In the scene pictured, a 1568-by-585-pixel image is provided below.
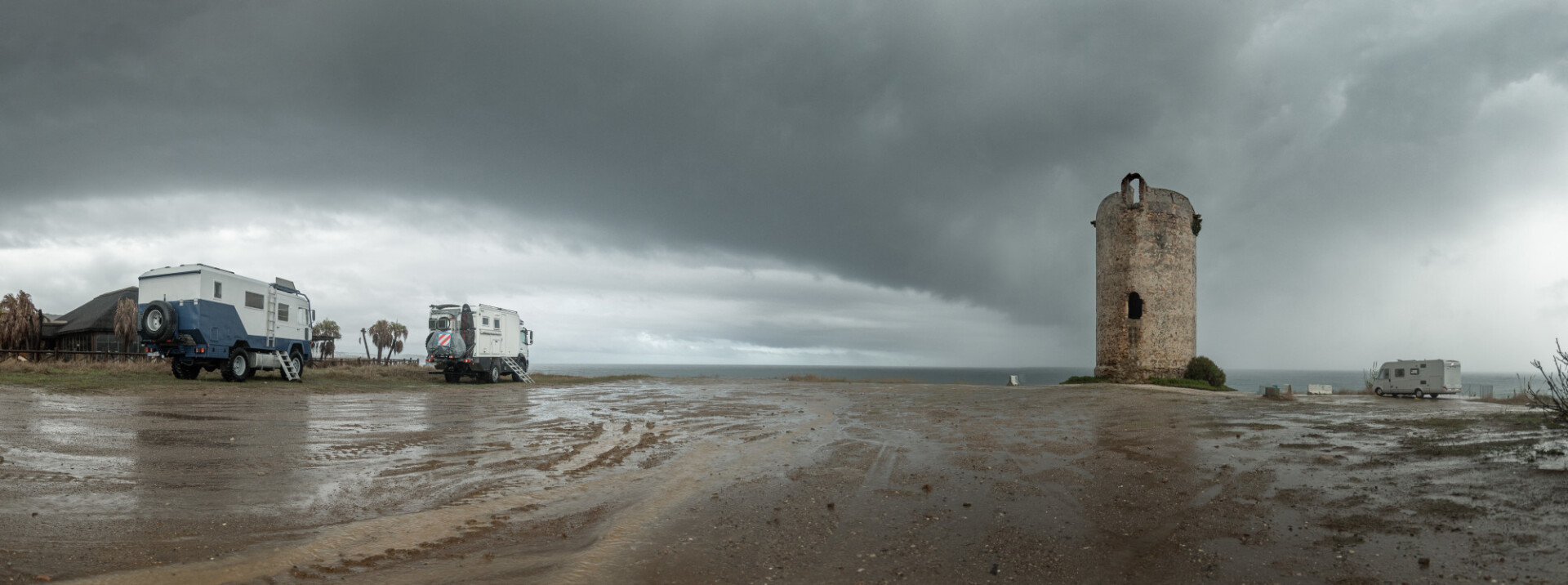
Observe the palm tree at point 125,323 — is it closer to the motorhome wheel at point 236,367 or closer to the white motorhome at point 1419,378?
the motorhome wheel at point 236,367

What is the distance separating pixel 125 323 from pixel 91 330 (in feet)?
30.2

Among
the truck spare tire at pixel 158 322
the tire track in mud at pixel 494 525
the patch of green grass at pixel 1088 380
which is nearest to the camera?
the tire track in mud at pixel 494 525

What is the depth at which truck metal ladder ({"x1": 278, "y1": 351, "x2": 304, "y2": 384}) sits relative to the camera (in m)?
24.6

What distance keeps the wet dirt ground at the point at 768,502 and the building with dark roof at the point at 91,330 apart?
125 ft

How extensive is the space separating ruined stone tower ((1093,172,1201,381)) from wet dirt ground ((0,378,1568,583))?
770 inches

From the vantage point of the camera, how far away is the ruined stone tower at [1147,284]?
32031mm

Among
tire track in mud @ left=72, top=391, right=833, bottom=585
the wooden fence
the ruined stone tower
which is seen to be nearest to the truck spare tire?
the wooden fence

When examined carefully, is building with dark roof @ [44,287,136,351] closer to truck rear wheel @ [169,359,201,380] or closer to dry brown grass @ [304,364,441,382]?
dry brown grass @ [304,364,441,382]

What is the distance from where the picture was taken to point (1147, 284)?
105 feet

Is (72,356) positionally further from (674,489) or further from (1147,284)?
(1147,284)

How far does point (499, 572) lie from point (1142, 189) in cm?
3366

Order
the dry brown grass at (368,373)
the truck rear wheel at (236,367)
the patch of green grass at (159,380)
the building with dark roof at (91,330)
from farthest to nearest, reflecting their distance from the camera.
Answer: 1. the building with dark roof at (91,330)
2. the dry brown grass at (368,373)
3. the truck rear wheel at (236,367)
4. the patch of green grass at (159,380)

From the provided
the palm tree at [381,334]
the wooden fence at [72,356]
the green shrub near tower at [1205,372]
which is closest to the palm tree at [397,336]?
the palm tree at [381,334]

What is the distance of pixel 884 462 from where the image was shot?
30.2ft
